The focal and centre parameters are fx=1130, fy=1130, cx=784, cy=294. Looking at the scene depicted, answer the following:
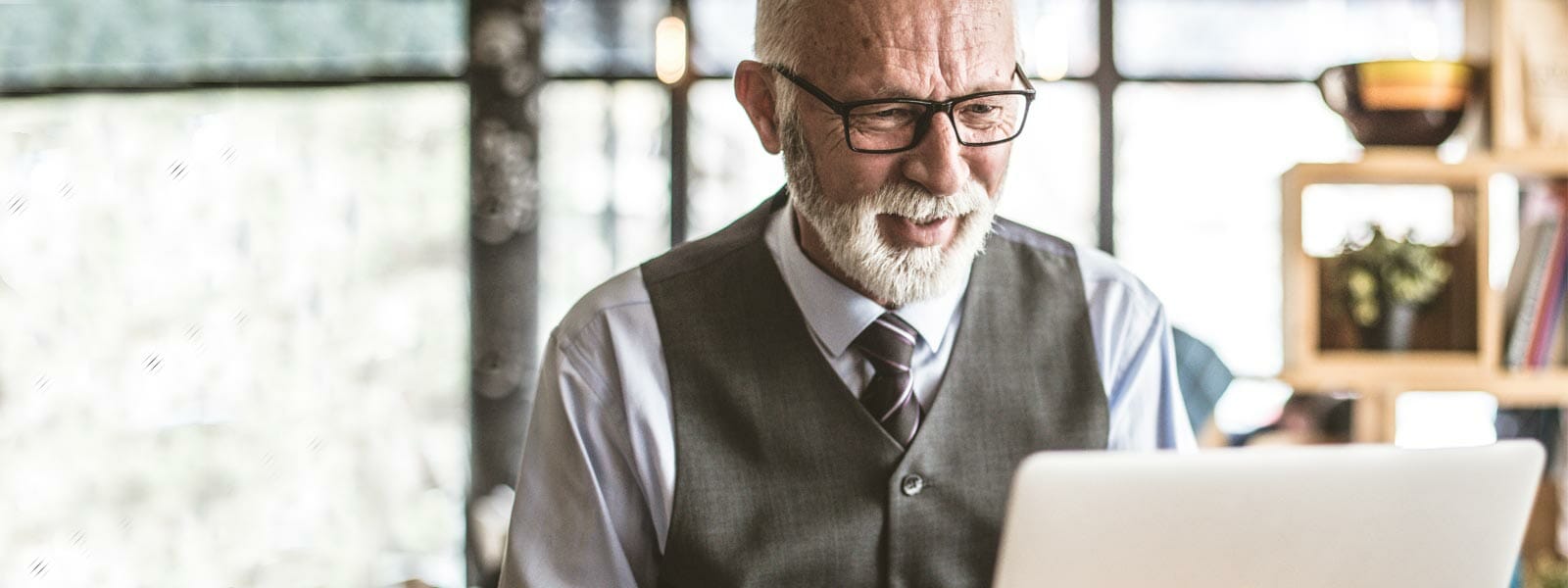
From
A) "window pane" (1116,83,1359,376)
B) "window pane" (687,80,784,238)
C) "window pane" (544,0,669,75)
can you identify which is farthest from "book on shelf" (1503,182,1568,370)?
"window pane" (544,0,669,75)

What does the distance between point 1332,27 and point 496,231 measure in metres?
2.83

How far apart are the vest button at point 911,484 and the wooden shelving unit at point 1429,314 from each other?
1.52 meters

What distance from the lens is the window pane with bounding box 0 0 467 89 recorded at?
Answer: 3768mm

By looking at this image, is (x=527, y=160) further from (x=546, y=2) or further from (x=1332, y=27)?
(x=1332, y=27)

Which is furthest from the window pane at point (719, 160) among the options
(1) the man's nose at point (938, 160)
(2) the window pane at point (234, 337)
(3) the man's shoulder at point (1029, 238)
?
(1) the man's nose at point (938, 160)

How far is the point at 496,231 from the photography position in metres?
3.72

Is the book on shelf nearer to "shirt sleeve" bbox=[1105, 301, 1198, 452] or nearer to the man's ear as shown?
"shirt sleeve" bbox=[1105, 301, 1198, 452]

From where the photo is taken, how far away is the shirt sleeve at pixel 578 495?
3.79 feet

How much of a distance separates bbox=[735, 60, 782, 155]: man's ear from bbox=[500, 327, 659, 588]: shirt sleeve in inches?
11.9

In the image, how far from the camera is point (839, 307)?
122 centimetres

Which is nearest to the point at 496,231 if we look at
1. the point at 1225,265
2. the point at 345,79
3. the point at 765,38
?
the point at 345,79

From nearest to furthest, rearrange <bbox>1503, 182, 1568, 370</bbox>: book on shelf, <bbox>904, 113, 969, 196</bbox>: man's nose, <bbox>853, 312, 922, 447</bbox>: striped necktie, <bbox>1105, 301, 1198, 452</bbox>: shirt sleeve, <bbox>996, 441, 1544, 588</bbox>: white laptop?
<bbox>996, 441, 1544, 588</bbox>: white laptop
<bbox>904, 113, 969, 196</bbox>: man's nose
<bbox>853, 312, 922, 447</bbox>: striped necktie
<bbox>1105, 301, 1198, 452</bbox>: shirt sleeve
<bbox>1503, 182, 1568, 370</bbox>: book on shelf

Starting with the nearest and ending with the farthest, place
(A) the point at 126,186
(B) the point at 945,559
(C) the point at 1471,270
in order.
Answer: (B) the point at 945,559
(C) the point at 1471,270
(A) the point at 126,186

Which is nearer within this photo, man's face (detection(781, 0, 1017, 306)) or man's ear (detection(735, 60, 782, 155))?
man's face (detection(781, 0, 1017, 306))
